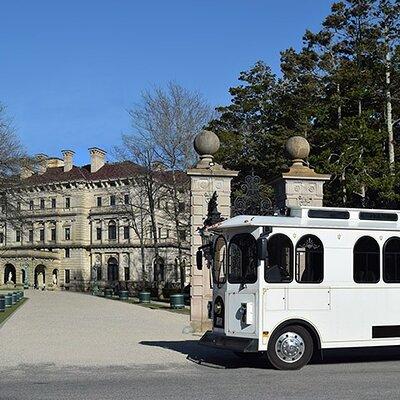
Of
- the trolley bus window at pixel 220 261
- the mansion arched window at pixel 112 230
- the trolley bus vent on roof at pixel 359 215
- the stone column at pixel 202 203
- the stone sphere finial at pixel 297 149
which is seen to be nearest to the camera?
the trolley bus vent on roof at pixel 359 215

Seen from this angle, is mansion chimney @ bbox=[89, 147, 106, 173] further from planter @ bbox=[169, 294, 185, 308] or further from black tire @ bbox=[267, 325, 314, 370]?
black tire @ bbox=[267, 325, 314, 370]

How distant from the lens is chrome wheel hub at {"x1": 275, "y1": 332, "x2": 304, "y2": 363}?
12.0 m

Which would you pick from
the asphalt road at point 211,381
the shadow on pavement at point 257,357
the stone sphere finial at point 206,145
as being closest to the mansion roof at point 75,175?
the stone sphere finial at point 206,145

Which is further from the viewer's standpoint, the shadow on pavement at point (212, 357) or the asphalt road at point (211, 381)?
the shadow on pavement at point (212, 357)

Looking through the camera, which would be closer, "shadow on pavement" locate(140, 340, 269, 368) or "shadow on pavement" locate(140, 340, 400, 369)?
"shadow on pavement" locate(140, 340, 269, 368)

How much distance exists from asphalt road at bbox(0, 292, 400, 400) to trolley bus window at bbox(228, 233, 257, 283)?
1673 millimetres

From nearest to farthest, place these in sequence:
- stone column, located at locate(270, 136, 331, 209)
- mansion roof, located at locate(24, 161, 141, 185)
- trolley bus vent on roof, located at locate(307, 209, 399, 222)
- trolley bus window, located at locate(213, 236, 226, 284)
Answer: trolley bus vent on roof, located at locate(307, 209, 399, 222)
trolley bus window, located at locate(213, 236, 226, 284)
stone column, located at locate(270, 136, 331, 209)
mansion roof, located at locate(24, 161, 141, 185)

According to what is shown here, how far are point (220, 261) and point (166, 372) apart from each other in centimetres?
Result: 235

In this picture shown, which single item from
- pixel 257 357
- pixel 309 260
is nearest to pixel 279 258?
pixel 309 260

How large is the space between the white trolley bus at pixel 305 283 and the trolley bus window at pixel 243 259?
2 cm

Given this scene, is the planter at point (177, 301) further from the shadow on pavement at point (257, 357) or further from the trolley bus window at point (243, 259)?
the trolley bus window at point (243, 259)

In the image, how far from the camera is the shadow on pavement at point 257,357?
13266 millimetres

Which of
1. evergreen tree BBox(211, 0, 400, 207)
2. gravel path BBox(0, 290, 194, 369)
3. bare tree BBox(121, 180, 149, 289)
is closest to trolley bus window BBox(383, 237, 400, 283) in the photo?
gravel path BBox(0, 290, 194, 369)

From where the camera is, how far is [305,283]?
1234cm
